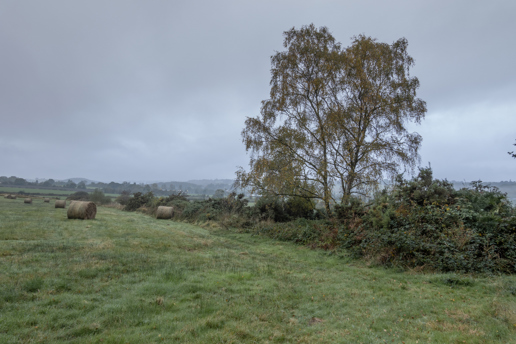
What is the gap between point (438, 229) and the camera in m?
8.63

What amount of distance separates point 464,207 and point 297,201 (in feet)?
30.8

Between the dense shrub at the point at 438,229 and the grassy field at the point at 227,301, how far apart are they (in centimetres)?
88

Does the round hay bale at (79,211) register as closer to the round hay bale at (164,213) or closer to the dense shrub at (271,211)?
the round hay bale at (164,213)

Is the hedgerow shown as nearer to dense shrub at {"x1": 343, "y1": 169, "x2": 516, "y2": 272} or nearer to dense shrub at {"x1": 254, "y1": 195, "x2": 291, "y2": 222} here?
dense shrub at {"x1": 343, "y1": 169, "x2": 516, "y2": 272}

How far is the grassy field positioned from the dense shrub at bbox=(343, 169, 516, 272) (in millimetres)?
882

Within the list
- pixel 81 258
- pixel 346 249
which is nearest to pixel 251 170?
pixel 346 249

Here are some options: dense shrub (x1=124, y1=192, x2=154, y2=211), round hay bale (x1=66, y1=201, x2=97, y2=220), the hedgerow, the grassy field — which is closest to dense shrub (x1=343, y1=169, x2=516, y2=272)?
the hedgerow

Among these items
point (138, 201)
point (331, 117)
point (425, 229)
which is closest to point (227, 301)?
point (425, 229)

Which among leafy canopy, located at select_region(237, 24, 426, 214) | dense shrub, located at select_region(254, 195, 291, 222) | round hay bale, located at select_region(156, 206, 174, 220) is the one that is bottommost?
round hay bale, located at select_region(156, 206, 174, 220)

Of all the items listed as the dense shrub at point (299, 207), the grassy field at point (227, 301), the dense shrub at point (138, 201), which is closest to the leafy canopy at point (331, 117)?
the dense shrub at point (299, 207)

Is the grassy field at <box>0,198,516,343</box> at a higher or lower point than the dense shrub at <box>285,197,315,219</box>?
lower

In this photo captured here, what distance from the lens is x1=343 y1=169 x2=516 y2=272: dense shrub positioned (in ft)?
24.6

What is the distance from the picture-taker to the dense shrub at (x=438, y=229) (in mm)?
7496

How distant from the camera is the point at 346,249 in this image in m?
10.6
